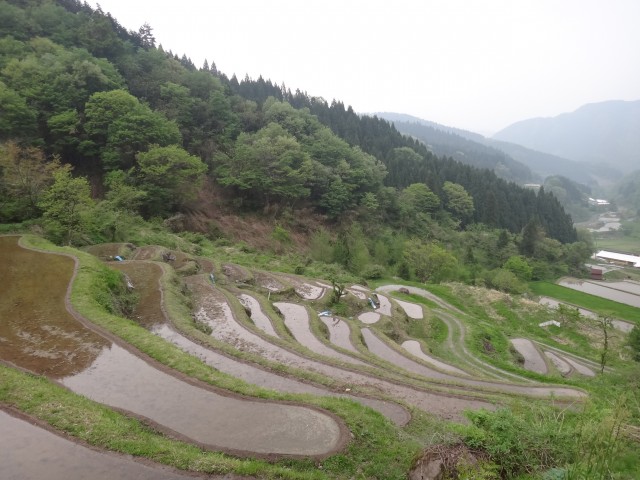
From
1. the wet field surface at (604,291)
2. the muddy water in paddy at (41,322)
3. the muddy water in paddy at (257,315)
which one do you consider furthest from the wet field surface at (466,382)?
the wet field surface at (604,291)

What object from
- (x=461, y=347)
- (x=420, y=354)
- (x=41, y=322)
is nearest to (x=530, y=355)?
(x=461, y=347)

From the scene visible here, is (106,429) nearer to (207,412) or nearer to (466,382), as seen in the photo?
(207,412)

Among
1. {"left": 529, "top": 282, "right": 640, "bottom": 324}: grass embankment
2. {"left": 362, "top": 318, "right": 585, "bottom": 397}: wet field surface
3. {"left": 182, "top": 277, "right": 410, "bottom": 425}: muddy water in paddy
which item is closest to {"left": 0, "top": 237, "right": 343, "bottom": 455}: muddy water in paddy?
{"left": 182, "top": 277, "right": 410, "bottom": 425}: muddy water in paddy

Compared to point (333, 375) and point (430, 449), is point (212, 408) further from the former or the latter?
point (430, 449)

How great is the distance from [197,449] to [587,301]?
2370 inches

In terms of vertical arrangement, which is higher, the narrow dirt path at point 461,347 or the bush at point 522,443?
the bush at point 522,443

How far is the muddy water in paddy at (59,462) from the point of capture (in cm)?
793

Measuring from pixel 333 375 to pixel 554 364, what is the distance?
21.4 metres

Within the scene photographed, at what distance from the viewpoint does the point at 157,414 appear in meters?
10.3

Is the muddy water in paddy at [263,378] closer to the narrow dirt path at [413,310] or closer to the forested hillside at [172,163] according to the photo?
the forested hillside at [172,163]

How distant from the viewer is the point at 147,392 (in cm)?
1129

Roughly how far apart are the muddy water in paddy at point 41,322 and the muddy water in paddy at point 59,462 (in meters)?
3.41

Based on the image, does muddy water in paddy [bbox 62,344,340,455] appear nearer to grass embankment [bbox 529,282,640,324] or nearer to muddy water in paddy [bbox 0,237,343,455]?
muddy water in paddy [bbox 0,237,343,455]

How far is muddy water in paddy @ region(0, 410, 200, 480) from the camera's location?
7934 millimetres
